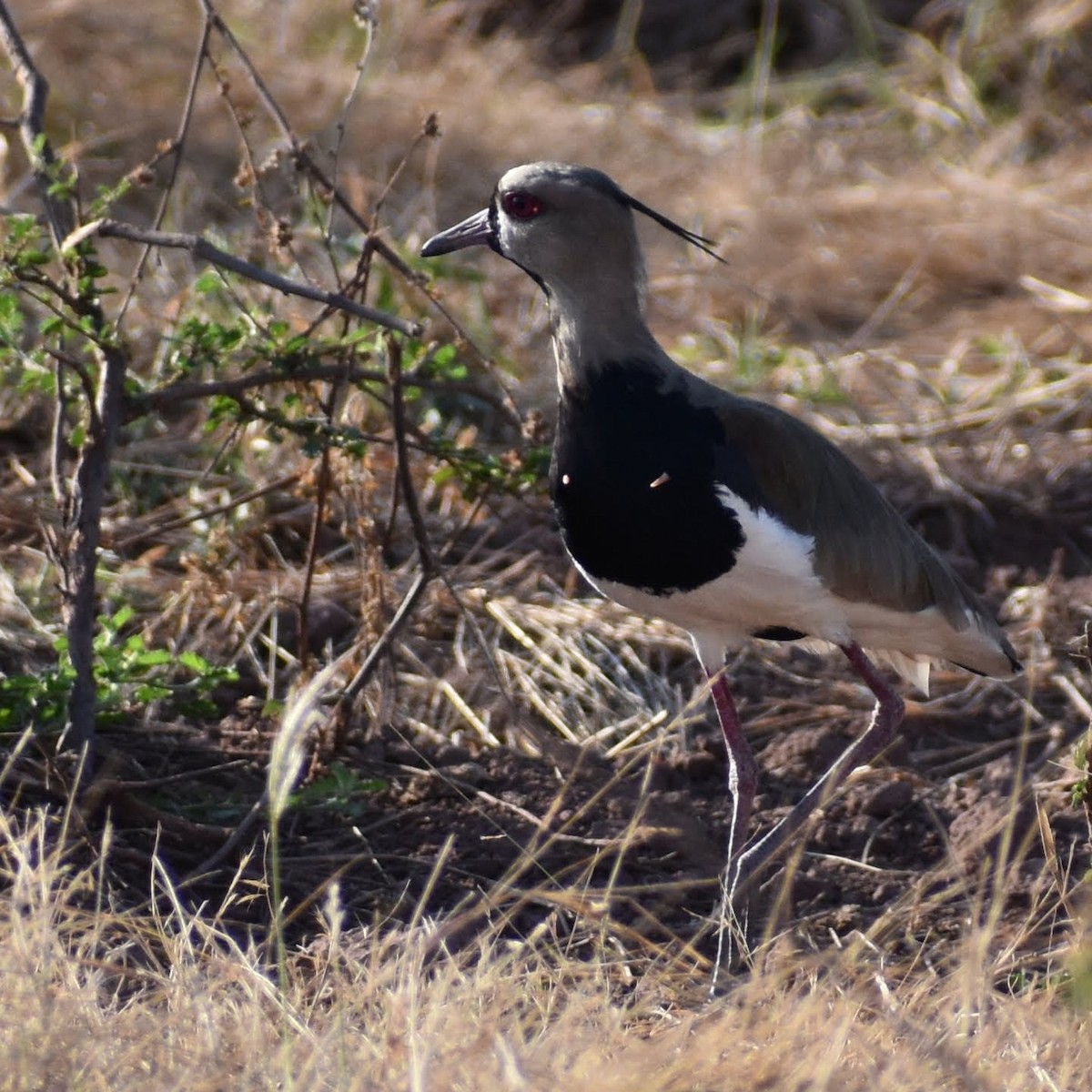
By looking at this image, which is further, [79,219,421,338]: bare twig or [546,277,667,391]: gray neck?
[546,277,667,391]: gray neck

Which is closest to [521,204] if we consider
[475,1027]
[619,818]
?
[619,818]

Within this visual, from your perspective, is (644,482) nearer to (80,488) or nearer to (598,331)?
(598,331)

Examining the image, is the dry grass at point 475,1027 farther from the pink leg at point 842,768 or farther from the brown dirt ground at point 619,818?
the pink leg at point 842,768

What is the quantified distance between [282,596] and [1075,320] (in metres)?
3.75

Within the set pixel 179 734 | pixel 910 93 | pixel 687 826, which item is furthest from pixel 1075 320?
pixel 179 734

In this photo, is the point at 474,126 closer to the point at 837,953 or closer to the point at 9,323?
the point at 9,323

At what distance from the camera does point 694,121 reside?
377 inches

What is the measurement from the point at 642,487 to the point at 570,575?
66.0 inches

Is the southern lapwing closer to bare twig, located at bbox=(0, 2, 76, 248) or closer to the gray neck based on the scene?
the gray neck

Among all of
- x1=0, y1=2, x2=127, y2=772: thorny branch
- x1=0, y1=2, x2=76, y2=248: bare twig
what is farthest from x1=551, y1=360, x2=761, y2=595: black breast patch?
x1=0, y1=2, x2=76, y2=248: bare twig

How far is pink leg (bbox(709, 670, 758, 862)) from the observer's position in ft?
12.6

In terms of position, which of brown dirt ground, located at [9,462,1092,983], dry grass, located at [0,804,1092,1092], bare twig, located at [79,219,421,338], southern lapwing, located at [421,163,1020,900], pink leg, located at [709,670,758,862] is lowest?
brown dirt ground, located at [9,462,1092,983]

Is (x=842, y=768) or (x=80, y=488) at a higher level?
(x=80, y=488)

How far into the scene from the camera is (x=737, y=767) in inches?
153
